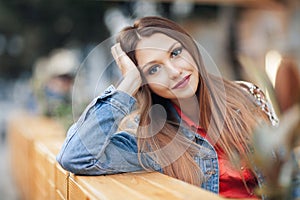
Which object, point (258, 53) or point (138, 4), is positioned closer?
point (138, 4)

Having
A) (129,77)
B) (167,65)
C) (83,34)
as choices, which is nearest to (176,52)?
(167,65)

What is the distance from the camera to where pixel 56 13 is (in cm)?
958

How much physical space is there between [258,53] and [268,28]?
84 centimetres

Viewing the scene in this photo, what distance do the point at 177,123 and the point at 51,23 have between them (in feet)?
26.6

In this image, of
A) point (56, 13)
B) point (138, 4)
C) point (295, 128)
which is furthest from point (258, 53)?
point (295, 128)

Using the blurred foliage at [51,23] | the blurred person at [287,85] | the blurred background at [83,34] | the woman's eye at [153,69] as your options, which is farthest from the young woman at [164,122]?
the blurred foliage at [51,23]

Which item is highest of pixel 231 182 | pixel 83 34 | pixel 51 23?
pixel 51 23

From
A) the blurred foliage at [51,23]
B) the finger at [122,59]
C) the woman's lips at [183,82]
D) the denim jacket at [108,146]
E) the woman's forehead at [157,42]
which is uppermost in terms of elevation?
the blurred foliage at [51,23]

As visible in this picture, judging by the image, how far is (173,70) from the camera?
6.79ft

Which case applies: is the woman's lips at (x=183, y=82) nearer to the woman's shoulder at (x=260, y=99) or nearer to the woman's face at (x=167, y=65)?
the woman's face at (x=167, y=65)

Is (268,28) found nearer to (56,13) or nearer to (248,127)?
(56,13)

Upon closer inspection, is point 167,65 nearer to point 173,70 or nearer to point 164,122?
point 173,70

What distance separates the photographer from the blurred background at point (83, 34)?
24.1 feet

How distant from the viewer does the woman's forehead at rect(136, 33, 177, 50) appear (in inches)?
82.2
